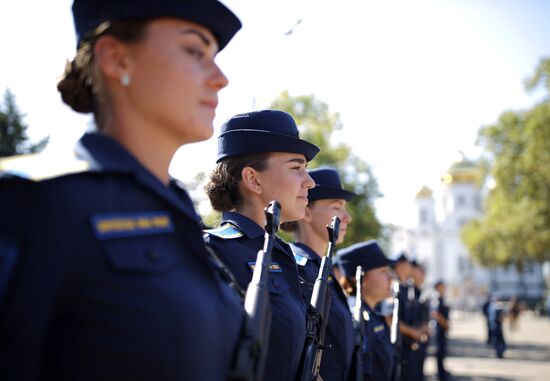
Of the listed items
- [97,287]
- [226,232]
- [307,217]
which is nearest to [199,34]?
[97,287]

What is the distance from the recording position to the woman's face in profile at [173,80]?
1.81 meters

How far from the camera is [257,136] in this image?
10.6 feet

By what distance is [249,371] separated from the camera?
1.81m

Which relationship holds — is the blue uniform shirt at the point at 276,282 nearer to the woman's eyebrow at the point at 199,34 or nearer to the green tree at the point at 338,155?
the woman's eyebrow at the point at 199,34

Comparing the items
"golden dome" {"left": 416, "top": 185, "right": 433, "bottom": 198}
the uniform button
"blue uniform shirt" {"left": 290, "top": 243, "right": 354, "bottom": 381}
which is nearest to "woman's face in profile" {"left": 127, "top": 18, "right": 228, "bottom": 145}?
the uniform button

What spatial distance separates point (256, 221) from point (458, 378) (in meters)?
13.0

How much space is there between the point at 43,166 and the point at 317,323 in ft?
5.94

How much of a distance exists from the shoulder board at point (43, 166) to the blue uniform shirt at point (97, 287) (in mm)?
17

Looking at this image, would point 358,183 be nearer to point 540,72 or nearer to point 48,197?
point 540,72

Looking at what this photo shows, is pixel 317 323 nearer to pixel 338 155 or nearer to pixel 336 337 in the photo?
pixel 336 337

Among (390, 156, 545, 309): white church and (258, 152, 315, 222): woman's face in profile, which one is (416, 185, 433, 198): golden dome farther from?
(258, 152, 315, 222): woman's face in profile

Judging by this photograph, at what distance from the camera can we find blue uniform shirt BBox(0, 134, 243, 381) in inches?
57.2

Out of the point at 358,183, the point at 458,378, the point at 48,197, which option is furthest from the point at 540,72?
the point at 48,197

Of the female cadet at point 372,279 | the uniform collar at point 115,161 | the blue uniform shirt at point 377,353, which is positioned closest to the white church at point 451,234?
the female cadet at point 372,279
